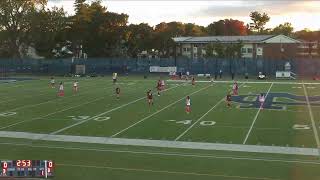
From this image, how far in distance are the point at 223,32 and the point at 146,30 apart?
129 ft

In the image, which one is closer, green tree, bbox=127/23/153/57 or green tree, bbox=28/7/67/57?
green tree, bbox=28/7/67/57

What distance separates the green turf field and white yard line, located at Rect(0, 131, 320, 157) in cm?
4

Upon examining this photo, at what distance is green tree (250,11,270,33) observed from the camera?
139 meters

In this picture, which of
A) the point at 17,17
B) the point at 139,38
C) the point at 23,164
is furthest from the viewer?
the point at 139,38

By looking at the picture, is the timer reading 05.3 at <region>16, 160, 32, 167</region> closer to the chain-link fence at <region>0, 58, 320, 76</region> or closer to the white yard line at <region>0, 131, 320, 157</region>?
A: the white yard line at <region>0, 131, 320, 157</region>

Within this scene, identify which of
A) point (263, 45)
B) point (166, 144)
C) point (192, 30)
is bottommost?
point (166, 144)

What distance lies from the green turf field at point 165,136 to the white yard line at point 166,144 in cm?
4

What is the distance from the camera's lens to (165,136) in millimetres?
23484

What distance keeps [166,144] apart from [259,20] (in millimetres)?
122936

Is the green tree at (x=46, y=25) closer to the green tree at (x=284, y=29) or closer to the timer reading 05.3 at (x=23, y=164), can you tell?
the green tree at (x=284, y=29)

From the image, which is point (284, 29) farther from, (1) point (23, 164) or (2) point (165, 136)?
(1) point (23, 164)
